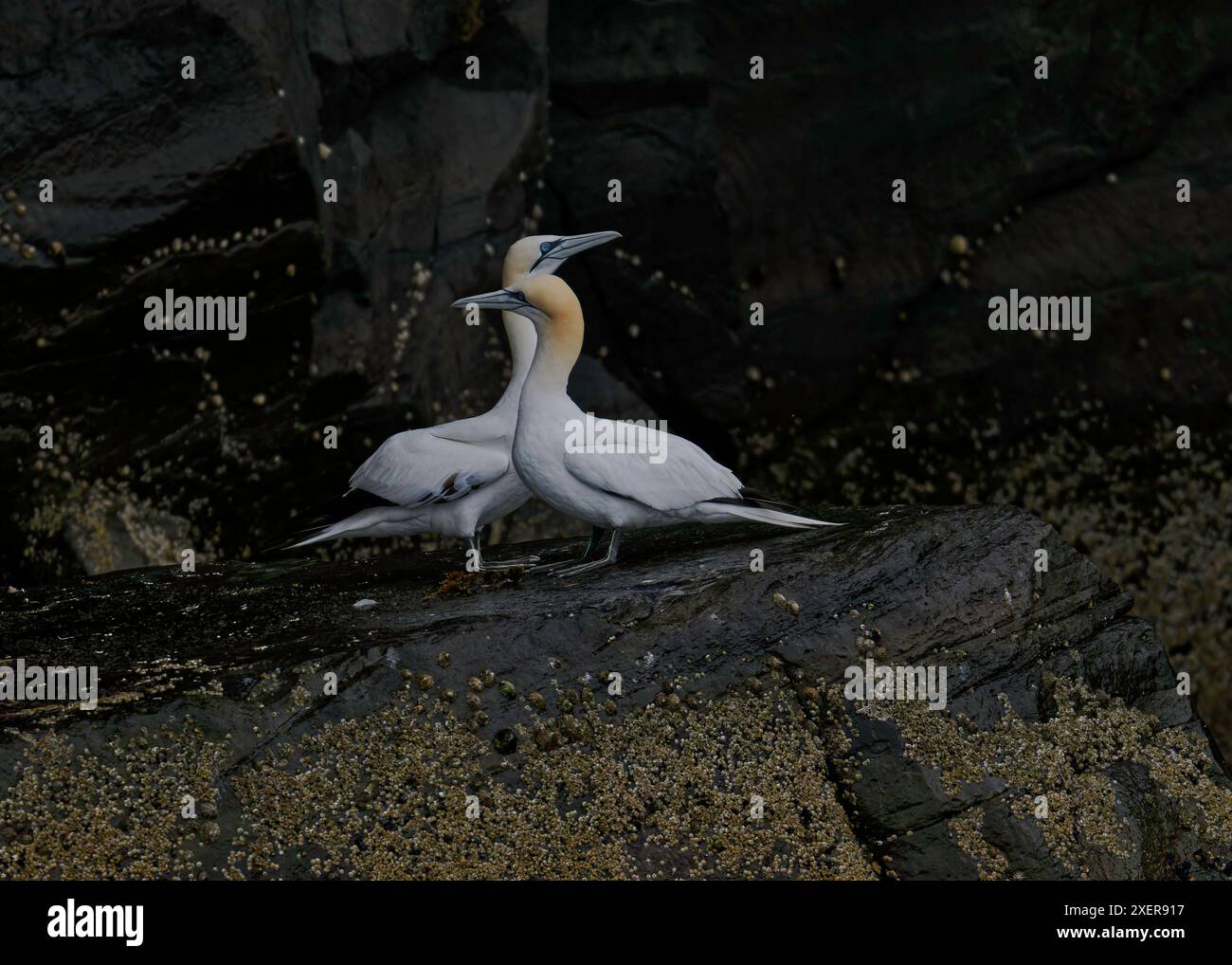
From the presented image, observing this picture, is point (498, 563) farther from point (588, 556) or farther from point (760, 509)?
point (760, 509)

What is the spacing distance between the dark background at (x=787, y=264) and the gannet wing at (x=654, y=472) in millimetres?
3344

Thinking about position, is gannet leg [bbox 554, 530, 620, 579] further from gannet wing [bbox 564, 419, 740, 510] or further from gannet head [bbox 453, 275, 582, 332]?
gannet head [bbox 453, 275, 582, 332]

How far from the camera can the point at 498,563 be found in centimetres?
1016

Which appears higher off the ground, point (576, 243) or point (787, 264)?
point (787, 264)

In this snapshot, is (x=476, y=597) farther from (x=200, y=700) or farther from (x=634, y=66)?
(x=634, y=66)

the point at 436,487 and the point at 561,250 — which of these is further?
the point at 561,250

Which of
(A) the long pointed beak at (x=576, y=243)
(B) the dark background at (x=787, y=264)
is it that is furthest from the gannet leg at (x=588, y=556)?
(B) the dark background at (x=787, y=264)

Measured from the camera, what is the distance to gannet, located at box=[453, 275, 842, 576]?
30.3 feet

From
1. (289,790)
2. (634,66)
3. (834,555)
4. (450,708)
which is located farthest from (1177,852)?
(634,66)

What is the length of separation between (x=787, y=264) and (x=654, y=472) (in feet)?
16.4

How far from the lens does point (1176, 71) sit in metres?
13.3

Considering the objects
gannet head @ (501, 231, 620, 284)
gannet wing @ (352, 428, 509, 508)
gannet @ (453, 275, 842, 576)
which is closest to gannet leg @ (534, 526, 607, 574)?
gannet @ (453, 275, 842, 576)

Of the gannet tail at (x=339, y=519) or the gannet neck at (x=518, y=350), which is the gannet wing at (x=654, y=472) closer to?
the gannet neck at (x=518, y=350)

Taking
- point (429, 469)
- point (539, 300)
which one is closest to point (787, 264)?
point (429, 469)
